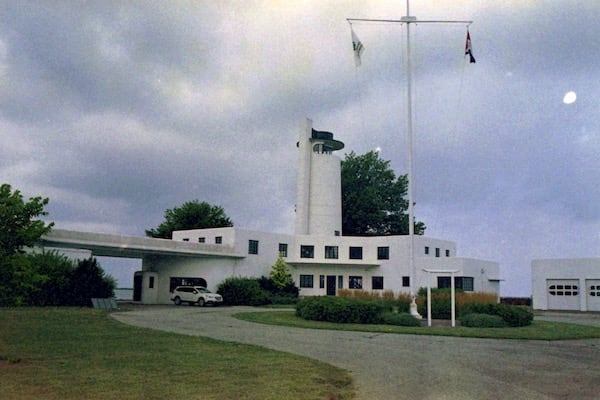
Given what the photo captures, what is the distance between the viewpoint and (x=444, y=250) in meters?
50.0

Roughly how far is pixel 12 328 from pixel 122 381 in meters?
10.6

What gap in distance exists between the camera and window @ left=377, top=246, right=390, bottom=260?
151 ft

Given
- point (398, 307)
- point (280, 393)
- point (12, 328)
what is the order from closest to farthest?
point (280, 393), point (12, 328), point (398, 307)

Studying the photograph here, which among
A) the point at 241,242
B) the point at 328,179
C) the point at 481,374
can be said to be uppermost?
the point at 328,179

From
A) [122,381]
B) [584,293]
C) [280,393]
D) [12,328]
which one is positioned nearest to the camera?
[280,393]

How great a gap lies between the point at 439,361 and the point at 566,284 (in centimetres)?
3394

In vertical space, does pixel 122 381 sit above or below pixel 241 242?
below

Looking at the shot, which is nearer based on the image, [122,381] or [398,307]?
[122,381]

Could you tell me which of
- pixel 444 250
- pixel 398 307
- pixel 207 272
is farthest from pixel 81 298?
pixel 444 250

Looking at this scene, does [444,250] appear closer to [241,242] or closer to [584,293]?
[584,293]

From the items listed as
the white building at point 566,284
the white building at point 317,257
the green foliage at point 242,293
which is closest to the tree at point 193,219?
the white building at point 317,257

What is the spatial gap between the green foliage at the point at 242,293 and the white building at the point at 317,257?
128 centimetres

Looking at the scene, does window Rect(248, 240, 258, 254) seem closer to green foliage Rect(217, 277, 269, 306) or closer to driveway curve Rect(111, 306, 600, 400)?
green foliage Rect(217, 277, 269, 306)

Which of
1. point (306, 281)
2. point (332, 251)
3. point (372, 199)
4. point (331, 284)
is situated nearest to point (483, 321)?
point (332, 251)
